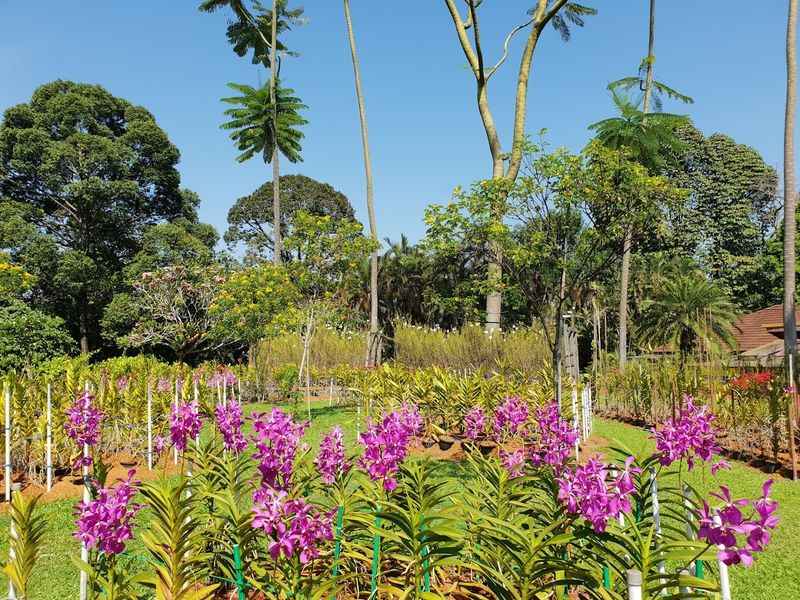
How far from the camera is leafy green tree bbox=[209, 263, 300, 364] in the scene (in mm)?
15469

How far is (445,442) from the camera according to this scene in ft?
27.1

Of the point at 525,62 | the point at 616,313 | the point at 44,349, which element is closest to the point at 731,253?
the point at 616,313

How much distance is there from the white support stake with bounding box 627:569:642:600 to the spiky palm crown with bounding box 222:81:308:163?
2576 centimetres

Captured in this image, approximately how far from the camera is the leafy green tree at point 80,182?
21.8 m

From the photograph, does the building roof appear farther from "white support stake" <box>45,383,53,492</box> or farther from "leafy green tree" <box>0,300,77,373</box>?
"leafy green tree" <box>0,300,77,373</box>

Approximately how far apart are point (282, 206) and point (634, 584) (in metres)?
34.6

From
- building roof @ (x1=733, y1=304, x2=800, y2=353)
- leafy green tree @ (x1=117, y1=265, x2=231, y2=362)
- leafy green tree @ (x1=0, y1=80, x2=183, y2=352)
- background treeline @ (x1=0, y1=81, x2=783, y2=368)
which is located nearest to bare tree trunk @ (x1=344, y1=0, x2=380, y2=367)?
background treeline @ (x1=0, y1=81, x2=783, y2=368)

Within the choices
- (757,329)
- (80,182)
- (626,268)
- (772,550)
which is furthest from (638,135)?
(80,182)

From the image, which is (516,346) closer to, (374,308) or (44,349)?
(374,308)

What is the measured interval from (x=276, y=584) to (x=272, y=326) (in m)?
11.9

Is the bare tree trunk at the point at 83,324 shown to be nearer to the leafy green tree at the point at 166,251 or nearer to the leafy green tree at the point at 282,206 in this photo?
the leafy green tree at the point at 166,251

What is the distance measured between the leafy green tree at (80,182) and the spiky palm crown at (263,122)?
3613 millimetres

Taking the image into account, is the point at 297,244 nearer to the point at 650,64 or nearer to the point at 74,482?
the point at 74,482

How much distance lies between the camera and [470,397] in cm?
835
